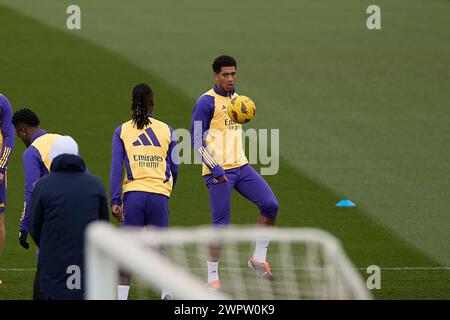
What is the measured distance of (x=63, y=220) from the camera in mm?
8938

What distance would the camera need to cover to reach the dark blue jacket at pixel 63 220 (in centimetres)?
894

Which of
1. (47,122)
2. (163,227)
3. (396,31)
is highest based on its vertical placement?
(396,31)

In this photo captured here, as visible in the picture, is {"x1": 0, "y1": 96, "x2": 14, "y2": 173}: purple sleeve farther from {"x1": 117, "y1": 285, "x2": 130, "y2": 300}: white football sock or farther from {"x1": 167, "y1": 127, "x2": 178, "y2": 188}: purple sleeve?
{"x1": 117, "y1": 285, "x2": 130, "y2": 300}: white football sock

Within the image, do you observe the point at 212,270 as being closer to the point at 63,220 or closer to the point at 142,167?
the point at 142,167

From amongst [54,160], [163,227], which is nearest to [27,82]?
[163,227]

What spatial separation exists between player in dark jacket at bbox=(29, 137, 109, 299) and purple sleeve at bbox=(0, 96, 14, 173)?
166 inches

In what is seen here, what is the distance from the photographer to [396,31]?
31266mm

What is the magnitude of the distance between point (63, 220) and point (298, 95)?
16957mm

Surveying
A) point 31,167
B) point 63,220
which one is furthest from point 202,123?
point 63,220

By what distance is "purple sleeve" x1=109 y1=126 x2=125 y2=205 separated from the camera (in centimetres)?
1152

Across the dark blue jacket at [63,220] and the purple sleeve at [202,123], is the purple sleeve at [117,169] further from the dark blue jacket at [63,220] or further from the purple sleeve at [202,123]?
the dark blue jacket at [63,220]

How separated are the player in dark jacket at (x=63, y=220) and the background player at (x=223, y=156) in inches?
148

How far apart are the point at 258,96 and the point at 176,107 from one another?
185 centimetres

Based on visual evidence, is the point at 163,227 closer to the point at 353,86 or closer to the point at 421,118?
the point at 421,118
